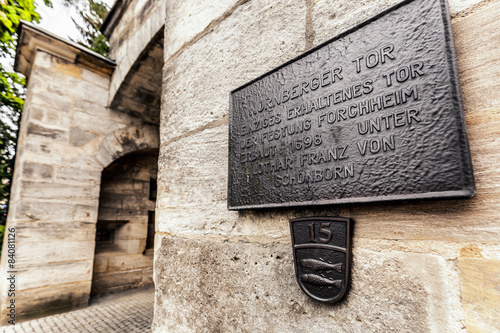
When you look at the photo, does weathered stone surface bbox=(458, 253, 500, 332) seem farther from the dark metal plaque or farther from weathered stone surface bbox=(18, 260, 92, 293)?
weathered stone surface bbox=(18, 260, 92, 293)

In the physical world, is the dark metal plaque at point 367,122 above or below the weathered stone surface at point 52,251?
above

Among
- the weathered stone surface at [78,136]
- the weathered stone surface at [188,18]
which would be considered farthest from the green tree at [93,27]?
the weathered stone surface at [188,18]

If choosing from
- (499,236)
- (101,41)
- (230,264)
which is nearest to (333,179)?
(499,236)

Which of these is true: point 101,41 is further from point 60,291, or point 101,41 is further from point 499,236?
point 499,236

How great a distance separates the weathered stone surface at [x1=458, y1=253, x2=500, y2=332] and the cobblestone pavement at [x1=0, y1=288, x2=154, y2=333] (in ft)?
9.73

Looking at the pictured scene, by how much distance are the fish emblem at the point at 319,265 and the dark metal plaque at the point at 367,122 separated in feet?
0.65

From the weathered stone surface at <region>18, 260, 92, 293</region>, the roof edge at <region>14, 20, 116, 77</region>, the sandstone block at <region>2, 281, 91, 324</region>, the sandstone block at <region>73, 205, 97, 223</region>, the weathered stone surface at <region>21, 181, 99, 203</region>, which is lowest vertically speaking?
the sandstone block at <region>2, 281, 91, 324</region>

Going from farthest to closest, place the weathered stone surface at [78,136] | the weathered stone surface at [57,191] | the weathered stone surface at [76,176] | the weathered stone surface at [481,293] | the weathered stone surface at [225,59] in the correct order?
the weathered stone surface at [78,136]
the weathered stone surface at [76,176]
the weathered stone surface at [57,191]
the weathered stone surface at [225,59]
the weathered stone surface at [481,293]

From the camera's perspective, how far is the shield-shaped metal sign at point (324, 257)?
2.71ft

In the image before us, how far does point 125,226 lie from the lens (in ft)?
13.8

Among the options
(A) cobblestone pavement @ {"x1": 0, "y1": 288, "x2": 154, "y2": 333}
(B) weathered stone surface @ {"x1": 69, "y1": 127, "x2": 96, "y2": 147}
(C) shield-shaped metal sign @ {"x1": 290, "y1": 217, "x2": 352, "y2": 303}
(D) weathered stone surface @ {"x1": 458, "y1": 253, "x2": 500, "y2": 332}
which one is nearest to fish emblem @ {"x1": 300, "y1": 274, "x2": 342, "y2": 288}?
(C) shield-shaped metal sign @ {"x1": 290, "y1": 217, "x2": 352, "y2": 303}

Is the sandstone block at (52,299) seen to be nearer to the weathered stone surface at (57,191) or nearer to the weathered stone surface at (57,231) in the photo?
the weathered stone surface at (57,231)

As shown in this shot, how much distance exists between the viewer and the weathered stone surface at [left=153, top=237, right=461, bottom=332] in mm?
708

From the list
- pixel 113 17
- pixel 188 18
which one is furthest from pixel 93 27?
pixel 188 18
